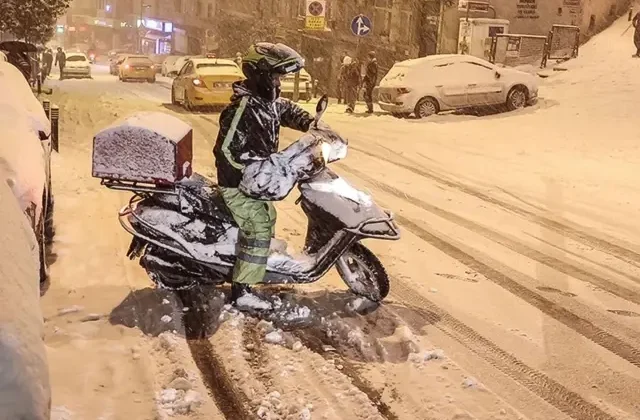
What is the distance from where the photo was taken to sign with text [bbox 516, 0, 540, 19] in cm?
2897

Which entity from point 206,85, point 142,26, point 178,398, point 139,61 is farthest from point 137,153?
point 142,26

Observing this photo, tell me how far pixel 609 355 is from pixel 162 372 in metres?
3.20

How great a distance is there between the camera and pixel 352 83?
2356 cm

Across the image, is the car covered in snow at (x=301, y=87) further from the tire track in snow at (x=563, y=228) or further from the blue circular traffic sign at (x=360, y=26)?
the tire track in snow at (x=563, y=228)

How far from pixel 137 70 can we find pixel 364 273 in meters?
34.0

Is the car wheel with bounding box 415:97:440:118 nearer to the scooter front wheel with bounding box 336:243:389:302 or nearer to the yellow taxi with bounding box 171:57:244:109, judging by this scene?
the yellow taxi with bounding box 171:57:244:109

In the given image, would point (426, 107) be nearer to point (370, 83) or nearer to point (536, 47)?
point (370, 83)

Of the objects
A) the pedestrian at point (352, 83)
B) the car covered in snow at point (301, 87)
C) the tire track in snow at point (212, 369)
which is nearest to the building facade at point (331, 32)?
the pedestrian at point (352, 83)

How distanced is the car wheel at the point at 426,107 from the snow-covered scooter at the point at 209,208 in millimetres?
14934

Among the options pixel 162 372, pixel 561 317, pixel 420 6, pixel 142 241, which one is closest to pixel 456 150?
pixel 561 317

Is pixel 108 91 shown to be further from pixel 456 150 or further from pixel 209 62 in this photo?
pixel 456 150

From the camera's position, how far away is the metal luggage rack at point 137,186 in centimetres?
587

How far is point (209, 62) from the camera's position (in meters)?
22.8

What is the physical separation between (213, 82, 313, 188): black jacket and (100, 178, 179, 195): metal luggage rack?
1.39ft
